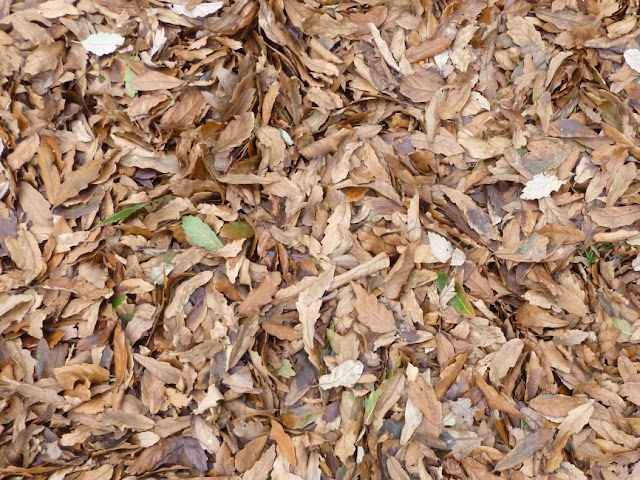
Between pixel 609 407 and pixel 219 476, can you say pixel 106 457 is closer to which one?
pixel 219 476

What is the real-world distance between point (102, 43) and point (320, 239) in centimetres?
93

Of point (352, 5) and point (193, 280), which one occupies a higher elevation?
point (352, 5)

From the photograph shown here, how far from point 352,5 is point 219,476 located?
152 centimetres

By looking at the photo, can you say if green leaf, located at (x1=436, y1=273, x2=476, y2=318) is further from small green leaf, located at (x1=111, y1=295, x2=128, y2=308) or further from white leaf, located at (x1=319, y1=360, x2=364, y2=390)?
small green leaf, located at (x1=111, y1=295, x2=128, y2=308)

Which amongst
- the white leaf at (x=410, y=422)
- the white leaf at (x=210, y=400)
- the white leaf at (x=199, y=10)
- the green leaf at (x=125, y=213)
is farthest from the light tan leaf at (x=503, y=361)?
the white leaf at (x=199, y=10)

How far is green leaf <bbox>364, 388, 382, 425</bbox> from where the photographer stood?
160 cm

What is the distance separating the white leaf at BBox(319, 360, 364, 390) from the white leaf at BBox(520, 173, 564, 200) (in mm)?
729

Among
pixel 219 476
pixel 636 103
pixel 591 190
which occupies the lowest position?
pixel 219 476

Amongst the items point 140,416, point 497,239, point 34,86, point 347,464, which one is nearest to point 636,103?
point 497,239

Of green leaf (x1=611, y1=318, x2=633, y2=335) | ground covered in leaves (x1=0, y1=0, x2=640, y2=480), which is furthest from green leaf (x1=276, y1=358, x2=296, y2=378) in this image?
green leaf (x1=611, y1=318, x2=633, y2=335)

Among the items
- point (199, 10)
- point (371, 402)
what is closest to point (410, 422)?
point (371, 402)

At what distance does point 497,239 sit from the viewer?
173 cm

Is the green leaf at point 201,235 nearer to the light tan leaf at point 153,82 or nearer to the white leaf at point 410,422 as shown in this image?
the light tan leaf at point 153,82

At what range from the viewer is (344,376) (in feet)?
5.24
